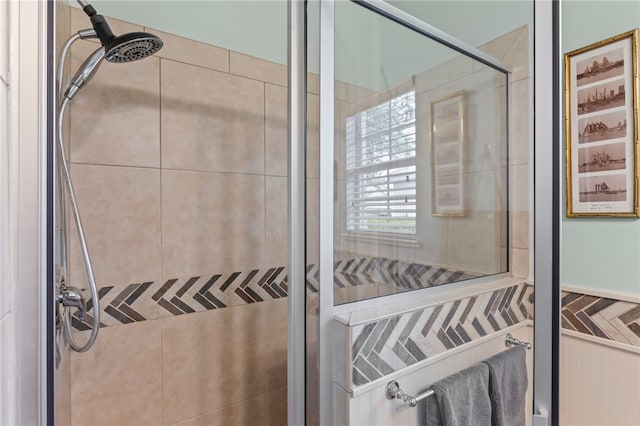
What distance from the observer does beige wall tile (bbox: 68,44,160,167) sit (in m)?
1.02

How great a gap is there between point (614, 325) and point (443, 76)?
0.67 m

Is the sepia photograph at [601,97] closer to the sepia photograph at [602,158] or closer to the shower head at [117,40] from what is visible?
the sepia photograph at [602,158]

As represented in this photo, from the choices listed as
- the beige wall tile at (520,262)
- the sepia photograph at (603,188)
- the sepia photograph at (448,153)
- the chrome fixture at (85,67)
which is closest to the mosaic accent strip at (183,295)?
the chrome fixture at (85,67)

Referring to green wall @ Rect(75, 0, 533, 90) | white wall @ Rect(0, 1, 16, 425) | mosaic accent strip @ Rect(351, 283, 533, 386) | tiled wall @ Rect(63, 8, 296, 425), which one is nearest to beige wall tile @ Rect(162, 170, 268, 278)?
tiled wall @ Rect(63, 8, 296, 425)

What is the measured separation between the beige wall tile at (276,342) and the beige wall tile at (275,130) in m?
0.55

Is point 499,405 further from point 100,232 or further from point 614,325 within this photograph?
point 100,232

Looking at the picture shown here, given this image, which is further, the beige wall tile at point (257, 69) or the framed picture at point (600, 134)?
the beige wall tile at point (257, 69)

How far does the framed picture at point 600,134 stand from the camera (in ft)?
2.03

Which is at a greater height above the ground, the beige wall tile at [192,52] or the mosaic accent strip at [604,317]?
the beige wall tile at [192,52]

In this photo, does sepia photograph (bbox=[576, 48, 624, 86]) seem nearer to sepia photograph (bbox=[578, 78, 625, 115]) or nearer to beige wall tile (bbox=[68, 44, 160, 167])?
sepia photograph (bbox=[578, 78, 625, 115])

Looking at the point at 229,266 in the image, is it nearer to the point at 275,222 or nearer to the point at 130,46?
the point at 275,222

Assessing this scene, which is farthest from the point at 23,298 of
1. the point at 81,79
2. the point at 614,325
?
the point at 614,325

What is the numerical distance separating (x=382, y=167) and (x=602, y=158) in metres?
0.45

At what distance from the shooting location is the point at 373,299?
885mm
